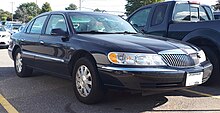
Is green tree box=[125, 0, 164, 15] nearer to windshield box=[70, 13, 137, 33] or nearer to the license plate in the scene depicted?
windshield box=[70, 13, 137, 33]

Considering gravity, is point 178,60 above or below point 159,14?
below

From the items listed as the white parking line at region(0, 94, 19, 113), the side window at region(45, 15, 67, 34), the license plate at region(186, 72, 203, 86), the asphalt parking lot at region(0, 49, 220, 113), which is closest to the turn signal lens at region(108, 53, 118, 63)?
the asphalt parking lot at region(0, 49, 220, 113)

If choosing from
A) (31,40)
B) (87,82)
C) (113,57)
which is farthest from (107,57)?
(31,40)

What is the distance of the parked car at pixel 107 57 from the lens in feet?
13.7

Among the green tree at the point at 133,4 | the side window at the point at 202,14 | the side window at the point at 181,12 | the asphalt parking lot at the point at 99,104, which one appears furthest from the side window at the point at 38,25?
the green tree at the point at 133,4

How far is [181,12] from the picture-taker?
6.98 m

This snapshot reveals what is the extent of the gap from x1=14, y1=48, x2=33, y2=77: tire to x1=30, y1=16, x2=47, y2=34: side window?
28.8 inches

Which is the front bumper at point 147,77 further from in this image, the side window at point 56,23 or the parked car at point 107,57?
the side window at point 56,23

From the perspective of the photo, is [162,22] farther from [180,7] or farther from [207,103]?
[207,103]

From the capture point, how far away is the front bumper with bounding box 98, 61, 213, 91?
4105mm

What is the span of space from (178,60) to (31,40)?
322cm

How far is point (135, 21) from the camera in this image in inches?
306

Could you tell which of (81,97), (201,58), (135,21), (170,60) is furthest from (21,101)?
(135,21)

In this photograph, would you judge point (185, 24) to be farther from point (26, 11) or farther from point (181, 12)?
point (26, 11)
